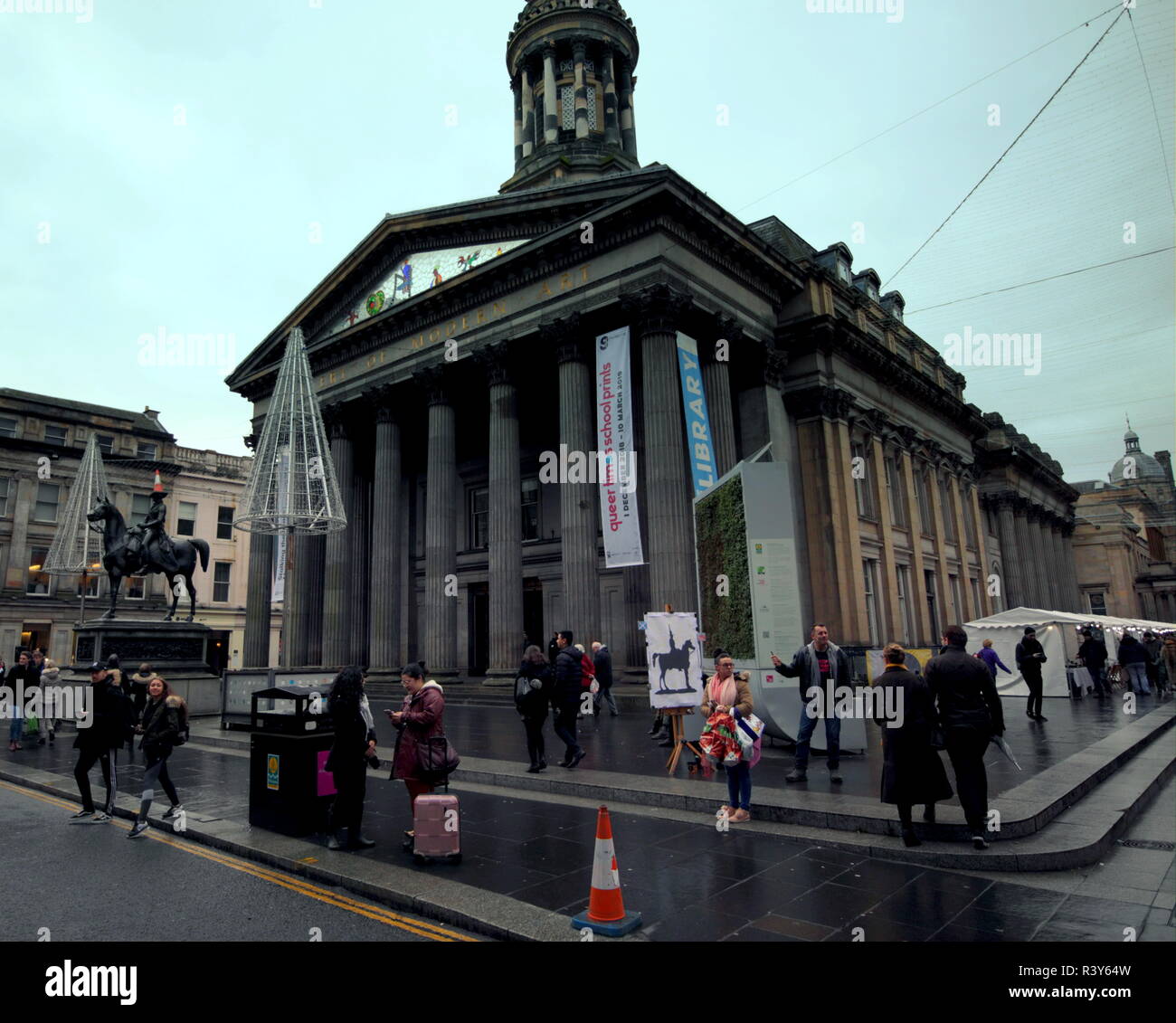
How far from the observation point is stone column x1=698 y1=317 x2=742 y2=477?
22062 mm

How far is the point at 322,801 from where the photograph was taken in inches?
301

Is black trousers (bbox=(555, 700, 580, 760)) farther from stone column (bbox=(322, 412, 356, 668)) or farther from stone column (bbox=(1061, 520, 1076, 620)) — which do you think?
stone column (bbox=(1061, 520, 1076, 620))

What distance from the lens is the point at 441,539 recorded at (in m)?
25.7

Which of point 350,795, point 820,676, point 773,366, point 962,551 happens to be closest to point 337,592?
point 773,366

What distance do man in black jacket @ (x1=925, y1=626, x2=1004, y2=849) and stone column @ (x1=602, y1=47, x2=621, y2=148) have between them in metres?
34.8

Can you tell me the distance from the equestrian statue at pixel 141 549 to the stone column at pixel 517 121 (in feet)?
90.6

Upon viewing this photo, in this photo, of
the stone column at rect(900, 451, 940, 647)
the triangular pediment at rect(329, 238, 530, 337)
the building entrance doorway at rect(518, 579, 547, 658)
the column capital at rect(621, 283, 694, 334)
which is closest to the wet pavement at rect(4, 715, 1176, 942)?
the column capital at rect(621, 283, 694, 334)

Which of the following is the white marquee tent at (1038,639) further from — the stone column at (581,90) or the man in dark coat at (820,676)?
the stone column at (581,90)

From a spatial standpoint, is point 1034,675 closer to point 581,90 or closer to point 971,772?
point 971,772

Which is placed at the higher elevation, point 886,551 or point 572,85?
point 572,85

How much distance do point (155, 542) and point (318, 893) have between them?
16103mm
